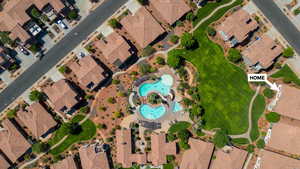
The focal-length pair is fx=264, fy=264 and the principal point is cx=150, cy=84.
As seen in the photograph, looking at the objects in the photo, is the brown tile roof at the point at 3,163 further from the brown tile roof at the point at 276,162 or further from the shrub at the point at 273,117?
the shrub at the point at 273,117

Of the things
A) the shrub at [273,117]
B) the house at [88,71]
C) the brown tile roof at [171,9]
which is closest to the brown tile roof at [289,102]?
the shrub at [273,117]

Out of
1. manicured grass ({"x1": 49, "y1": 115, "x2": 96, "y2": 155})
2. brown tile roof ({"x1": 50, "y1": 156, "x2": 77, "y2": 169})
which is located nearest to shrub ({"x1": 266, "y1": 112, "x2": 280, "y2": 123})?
manicured grass ({"x1": 49, "y1": 115, "x2": 96, "y2": 155})

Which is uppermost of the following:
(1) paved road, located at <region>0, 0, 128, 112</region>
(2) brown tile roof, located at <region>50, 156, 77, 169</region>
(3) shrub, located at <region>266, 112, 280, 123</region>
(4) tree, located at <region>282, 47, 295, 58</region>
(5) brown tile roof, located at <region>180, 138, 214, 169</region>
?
(1) paved road, located at <region>0, 0, 128, 112</region>

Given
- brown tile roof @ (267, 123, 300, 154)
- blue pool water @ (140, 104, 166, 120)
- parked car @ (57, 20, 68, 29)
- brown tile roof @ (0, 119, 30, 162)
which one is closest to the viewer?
brown tile roof @ (267, 123, 300, 154)

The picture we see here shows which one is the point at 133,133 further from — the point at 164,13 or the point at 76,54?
the point at 164,13

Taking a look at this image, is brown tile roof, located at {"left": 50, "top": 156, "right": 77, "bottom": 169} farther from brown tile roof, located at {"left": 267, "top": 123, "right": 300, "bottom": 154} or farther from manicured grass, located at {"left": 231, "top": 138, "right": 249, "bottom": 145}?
brown tile roof, located at {"left": 267, "top": 123, "right": 300, "bottom": 154}

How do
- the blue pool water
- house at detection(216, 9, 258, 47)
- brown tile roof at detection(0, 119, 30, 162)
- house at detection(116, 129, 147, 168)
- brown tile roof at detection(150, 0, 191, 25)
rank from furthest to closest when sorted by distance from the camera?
the blue pool water < house at detection(116, 129, 147, 168) < brown tile roof at detection(0, 119, 30, 162) < brown tile roof at detection(150, 0, 191, 25) < house at detection(216, 9, 258, 47)
